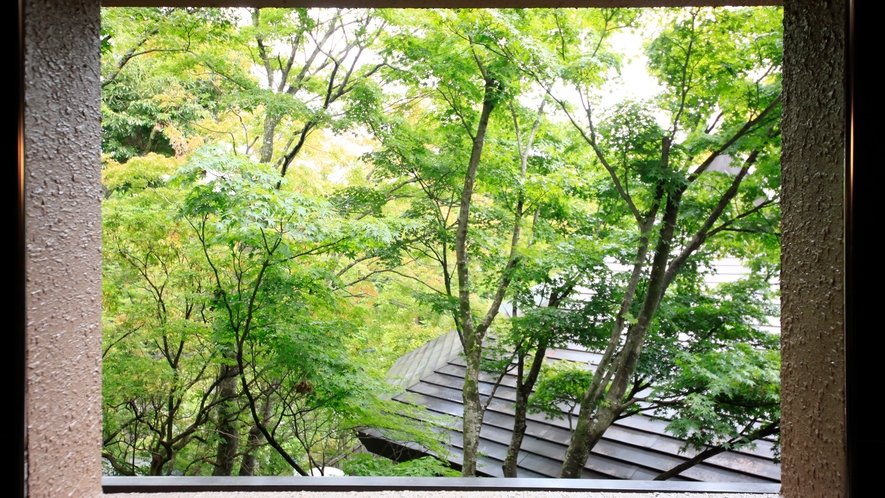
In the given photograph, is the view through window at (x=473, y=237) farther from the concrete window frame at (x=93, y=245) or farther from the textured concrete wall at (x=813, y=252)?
the textured concrete wall at (x=813, y=252)

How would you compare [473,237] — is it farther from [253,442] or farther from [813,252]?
[813,252]

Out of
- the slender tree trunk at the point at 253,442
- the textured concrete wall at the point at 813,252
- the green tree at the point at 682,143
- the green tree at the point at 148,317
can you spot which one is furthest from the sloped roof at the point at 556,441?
the textured concrete wall at the point at 813,252

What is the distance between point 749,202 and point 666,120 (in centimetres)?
81

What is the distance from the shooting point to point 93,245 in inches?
35.8

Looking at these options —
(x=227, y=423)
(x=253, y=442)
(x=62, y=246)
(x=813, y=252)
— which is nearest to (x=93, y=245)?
(x=62, y=246)

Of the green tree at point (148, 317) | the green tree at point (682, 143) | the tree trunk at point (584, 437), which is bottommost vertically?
the tree trunk at point (584, 437)

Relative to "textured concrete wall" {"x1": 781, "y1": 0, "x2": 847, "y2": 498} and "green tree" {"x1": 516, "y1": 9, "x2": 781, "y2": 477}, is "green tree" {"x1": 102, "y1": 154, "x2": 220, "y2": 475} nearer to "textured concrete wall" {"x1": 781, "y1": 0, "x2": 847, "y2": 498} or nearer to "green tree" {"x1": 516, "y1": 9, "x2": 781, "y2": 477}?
"green tree" {"x1": 516, "y1": 9, "x2": 781, "y2": 477}

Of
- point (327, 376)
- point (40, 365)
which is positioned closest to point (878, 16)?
point (40, 365)

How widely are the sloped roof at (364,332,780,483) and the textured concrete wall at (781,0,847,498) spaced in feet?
10.0

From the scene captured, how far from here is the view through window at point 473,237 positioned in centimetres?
335

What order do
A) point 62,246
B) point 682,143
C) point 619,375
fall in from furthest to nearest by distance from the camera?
point 619,375
point 682,143
point 62,246

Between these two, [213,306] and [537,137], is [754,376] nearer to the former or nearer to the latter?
[537,137]

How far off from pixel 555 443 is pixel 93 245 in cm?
429

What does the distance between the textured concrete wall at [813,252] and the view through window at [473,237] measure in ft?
8.11
